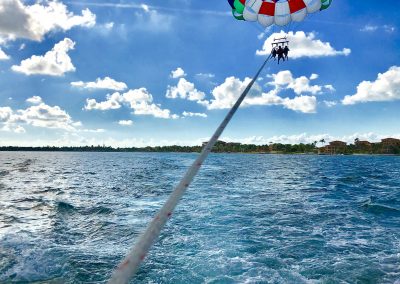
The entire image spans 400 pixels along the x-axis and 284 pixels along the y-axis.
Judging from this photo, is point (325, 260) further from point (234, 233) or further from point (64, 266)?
point (64, 266)

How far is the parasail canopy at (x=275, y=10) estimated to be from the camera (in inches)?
464

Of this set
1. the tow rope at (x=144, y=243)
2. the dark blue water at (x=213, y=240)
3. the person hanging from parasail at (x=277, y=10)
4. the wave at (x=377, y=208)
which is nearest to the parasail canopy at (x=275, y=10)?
the person hanging from parasail at (x=277, y=10)

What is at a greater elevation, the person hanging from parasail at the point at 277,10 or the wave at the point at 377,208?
the person hanging from parasail at the point at 277,10

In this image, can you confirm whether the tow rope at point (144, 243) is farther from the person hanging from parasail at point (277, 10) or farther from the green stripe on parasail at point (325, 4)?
the green stripe on parasail at point (325, 4)

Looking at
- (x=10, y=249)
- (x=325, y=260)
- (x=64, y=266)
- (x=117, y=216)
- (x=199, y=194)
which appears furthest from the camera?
(x=199, y=194)

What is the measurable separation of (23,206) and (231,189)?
1737cm

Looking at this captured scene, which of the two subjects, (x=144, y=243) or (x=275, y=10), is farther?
(x=275, y=10)

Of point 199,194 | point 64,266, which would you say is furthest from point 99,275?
point 199,194

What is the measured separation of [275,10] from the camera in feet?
39.8

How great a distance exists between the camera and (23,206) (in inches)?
863

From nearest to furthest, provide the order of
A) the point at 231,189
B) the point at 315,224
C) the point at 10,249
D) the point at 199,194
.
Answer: the point at 10,249
the point at 315,224
the point at 199,194
the point at 231,189

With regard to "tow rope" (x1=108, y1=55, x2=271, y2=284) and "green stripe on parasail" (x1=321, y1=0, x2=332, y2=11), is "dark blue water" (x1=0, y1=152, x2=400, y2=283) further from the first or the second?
"green stripe on parasail" (x1=321, y1=0, x2=332, y2=11)

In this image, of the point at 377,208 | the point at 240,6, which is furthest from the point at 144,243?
the point at 377,208

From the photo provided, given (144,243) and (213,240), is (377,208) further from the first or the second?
(144,243)
